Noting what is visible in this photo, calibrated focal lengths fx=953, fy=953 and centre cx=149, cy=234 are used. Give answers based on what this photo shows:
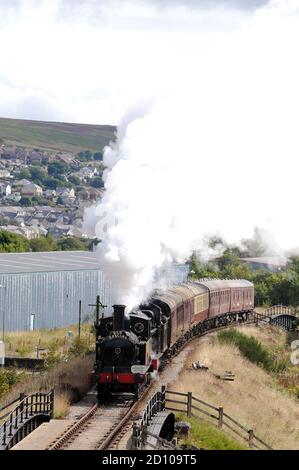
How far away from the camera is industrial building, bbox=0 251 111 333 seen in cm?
6538

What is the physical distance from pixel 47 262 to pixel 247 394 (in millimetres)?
41019

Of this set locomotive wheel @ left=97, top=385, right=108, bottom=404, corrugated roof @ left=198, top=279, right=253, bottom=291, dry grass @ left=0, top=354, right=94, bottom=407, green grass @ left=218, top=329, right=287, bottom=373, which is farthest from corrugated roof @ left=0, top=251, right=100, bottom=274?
locomotive wheel @ left=97, top=385, right=108, bottom=404

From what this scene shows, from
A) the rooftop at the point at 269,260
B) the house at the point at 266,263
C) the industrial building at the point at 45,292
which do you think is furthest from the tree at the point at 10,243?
the rooftop at the point at 269,260

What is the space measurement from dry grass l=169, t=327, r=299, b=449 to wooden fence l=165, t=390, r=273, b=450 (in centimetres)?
142

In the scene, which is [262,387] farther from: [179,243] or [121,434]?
[121,434]

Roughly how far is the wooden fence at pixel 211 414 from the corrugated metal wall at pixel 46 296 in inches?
1220

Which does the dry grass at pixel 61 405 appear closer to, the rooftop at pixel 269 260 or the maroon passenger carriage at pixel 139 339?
the maroon passenger carriage at pixel 139 339

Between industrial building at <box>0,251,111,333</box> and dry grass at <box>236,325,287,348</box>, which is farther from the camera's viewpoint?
industrial building at <box>0,251,111,333</box>

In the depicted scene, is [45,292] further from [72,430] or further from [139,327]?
[72,430]

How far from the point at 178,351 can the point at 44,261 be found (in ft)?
116

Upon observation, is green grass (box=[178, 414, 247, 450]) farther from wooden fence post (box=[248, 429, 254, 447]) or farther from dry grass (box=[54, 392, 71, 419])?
dry grass (box=[54, 392, 71, 419])

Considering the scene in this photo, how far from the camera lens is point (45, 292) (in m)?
68.4

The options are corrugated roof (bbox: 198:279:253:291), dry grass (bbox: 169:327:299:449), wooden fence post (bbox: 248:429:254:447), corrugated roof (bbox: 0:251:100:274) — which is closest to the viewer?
wooden fence post (bbox: 248:429:254:447)

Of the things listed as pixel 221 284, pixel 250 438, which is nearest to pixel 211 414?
pixel 250 438
